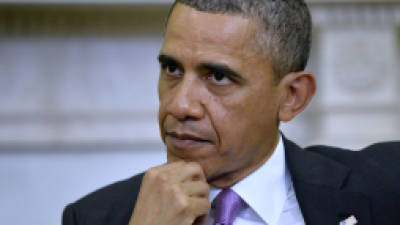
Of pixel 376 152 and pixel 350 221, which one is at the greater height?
pixel 376 152

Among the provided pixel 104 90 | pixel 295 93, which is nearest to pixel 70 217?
pixel 295 93

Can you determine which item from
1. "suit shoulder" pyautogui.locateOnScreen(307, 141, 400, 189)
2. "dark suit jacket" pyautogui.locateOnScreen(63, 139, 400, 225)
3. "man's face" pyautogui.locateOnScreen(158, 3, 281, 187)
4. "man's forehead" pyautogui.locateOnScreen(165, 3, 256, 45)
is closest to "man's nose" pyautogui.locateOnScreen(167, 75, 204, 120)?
"man's face" pyautogui.locateOnScreen(158, 3, 281, 187)

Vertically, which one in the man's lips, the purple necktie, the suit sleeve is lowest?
the suit sleeve

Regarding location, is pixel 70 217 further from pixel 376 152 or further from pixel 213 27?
pixel 376 152

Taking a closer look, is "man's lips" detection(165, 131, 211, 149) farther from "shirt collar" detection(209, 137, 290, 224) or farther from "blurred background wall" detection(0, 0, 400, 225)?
"blurred background wall" detection(0, 0, 400, 225)

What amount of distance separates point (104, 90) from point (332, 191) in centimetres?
247

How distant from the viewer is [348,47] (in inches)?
144

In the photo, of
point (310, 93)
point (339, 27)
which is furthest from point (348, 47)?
point (310, 93)

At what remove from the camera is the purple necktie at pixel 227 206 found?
167 cm

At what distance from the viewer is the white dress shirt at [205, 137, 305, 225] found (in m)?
1.73

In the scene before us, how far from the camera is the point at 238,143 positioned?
5.39 ft

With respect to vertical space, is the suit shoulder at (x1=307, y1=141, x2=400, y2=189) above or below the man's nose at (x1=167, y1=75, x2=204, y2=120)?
below

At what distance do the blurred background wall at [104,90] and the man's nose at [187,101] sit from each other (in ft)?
7.18

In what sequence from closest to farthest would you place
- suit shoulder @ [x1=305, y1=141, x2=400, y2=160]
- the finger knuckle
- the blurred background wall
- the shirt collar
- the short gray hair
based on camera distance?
the finger knuckle → the short gray hair → the shirt collar → suit shoulder @ [x1=305, y1=141, x2=400, y2=160] → the blurred background wall
